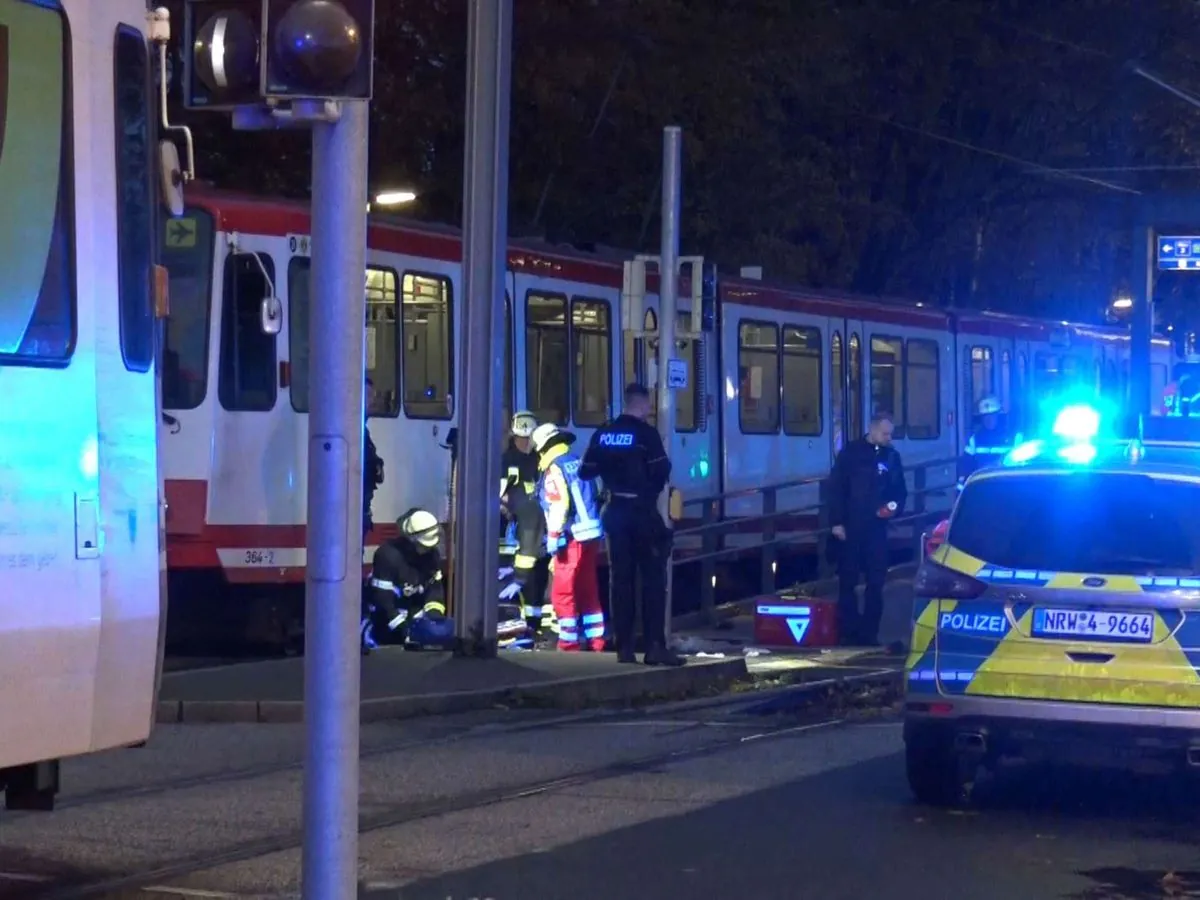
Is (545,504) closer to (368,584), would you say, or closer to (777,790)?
(368,584)

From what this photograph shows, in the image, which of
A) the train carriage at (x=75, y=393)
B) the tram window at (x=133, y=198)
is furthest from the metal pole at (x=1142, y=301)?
the train carriage at (x=75, y=393)

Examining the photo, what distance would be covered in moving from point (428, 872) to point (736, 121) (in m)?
24.0

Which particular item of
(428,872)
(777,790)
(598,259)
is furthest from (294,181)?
(428,872)

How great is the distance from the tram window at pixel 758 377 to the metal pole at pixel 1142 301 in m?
4.01

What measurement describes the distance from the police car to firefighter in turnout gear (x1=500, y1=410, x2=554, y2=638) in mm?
8352

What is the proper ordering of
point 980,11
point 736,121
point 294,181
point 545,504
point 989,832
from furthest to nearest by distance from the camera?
point 980,11 < point 736,121 < point 294,181 < point 545,504 < point 989,832

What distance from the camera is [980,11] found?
36.0m

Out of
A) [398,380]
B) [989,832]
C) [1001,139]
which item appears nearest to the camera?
[989,832]

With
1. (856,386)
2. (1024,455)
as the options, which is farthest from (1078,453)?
(856,386)

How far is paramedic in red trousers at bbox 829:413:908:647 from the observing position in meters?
18.3

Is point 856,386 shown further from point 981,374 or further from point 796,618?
point 796,618

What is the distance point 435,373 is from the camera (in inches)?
746

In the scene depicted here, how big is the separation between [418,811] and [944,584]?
2.56 m

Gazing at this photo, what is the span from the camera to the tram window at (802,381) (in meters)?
25.7
